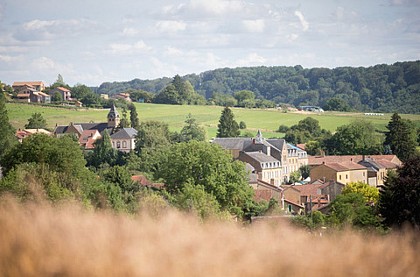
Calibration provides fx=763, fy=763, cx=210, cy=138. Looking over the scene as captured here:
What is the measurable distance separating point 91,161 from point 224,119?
20.3 m

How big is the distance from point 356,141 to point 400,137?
5744mm

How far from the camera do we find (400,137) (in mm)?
81688

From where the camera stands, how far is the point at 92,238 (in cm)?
595

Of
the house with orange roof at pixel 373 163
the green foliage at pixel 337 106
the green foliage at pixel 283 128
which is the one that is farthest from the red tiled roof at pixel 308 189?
the green foliage at pixel 337 106

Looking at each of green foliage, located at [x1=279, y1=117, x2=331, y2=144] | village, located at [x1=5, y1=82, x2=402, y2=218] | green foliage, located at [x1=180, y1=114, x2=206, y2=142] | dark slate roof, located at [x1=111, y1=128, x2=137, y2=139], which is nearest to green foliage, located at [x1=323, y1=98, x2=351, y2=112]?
green foliage, located at [x1=279, y1=117, x2=331, y2=144]

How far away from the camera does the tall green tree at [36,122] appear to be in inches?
3587

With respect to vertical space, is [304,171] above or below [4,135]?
below

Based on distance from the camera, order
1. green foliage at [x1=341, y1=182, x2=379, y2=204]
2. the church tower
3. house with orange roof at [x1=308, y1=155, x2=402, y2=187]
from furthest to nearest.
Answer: the church tower < house with orange roof at [x1=308, y1=155, x2=402, y2=187] < green foliage at [x1=341, y1=182, x2=379, y2=204]

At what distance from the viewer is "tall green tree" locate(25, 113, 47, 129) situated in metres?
91.1

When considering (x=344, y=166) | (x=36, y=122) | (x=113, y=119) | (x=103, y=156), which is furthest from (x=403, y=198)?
(x=113, y=119)

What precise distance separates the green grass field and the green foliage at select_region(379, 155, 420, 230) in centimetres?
7208

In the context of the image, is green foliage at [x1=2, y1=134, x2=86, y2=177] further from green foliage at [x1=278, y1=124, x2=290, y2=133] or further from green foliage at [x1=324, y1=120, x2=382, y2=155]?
green foliage at [x1=278, y1=124, x2=290, y2=133]

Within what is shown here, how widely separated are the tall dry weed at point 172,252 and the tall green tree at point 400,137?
75.9 meters

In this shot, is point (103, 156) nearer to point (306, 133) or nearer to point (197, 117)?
point (306, 133)
